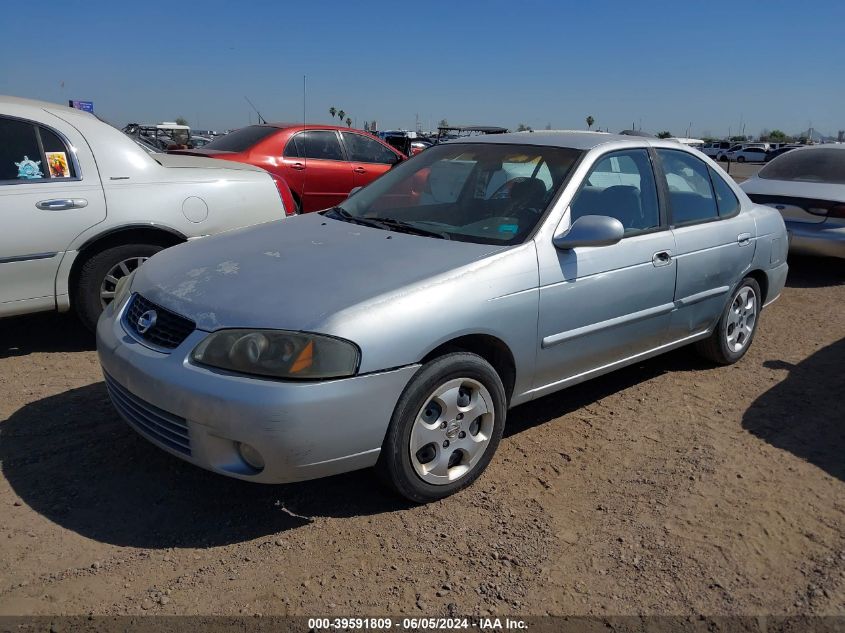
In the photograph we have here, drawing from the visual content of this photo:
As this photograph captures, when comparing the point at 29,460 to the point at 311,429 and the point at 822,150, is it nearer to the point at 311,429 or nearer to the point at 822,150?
the point at 311,429

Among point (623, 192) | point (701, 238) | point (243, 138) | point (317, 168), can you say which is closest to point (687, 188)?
point (701, 238)

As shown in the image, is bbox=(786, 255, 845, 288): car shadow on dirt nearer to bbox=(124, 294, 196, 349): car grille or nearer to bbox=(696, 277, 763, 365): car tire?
bbox=(696, 277, 763, 365): car tire

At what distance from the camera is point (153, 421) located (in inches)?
116

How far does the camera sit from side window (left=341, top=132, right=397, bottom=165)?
9.68 metres

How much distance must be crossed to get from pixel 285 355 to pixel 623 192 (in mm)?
2272

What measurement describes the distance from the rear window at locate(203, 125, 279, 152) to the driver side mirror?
625 cm

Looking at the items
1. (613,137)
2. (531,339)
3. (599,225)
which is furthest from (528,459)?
(613,137)

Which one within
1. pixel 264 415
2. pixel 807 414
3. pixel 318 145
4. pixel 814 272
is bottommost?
pixel 814 272

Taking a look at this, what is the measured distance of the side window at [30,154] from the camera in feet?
14.9

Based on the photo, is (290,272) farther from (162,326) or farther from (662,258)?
(662,258)

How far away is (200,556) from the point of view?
2758 mm

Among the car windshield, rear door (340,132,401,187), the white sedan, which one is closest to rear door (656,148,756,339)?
the car windshield

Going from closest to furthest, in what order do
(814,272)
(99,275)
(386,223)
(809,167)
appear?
(386,223), (99,275), (809,167), (814,272)

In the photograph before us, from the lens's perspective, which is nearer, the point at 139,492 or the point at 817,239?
the point at 139,492
